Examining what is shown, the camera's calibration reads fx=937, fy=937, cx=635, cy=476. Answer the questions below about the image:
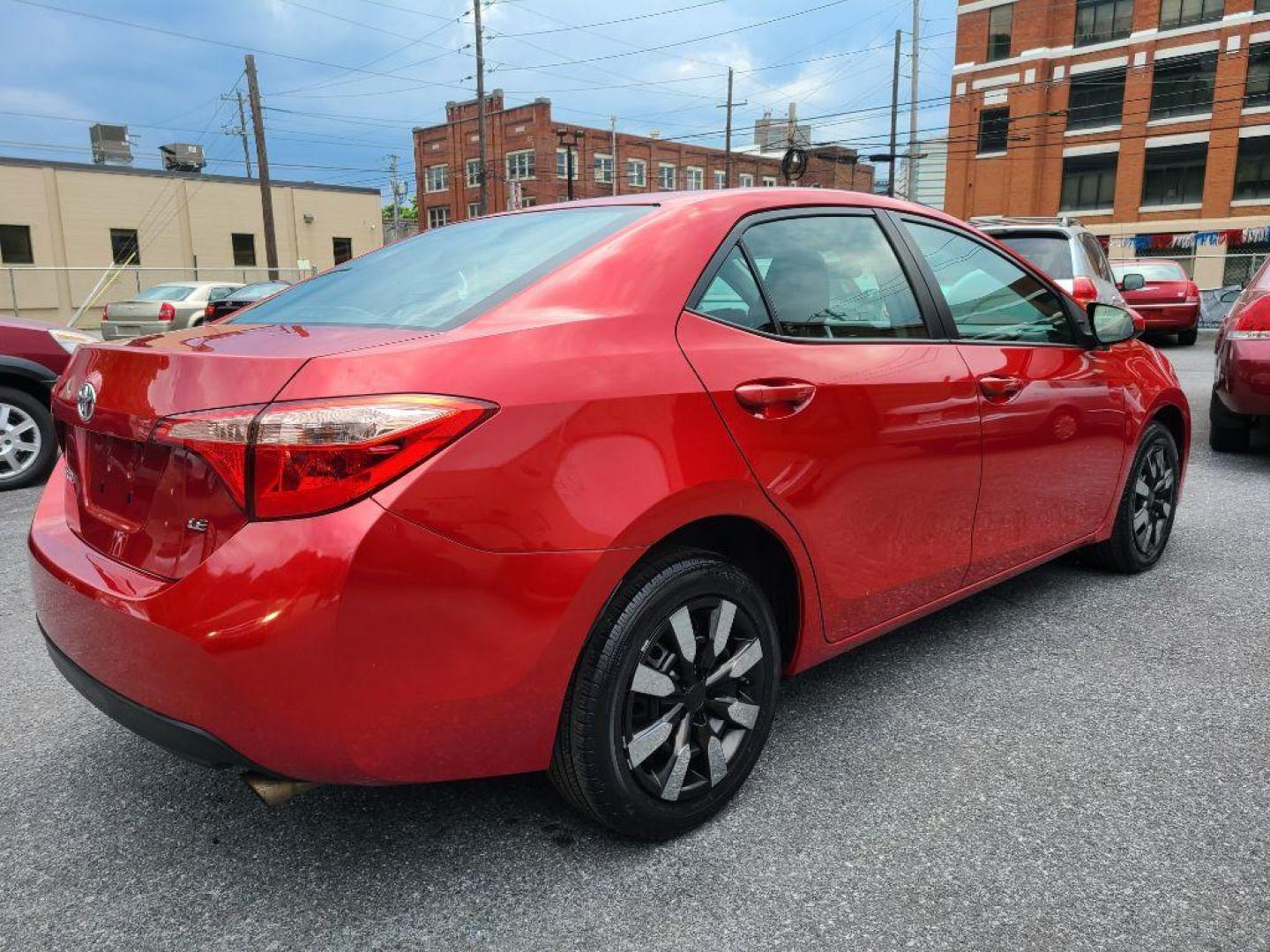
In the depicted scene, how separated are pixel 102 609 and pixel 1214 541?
4.99 m

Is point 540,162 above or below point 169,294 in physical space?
above

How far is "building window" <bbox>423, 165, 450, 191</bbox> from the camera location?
207ft

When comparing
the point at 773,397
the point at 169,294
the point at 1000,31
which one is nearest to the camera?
the point at 773,397

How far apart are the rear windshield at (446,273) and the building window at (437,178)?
64098mm

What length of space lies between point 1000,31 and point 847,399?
1873 inches

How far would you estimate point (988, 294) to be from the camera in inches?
129

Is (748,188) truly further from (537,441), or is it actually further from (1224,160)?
(1224,160)

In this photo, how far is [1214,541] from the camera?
481 cm

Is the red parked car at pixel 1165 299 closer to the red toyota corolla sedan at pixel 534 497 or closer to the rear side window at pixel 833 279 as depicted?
the rear side window at pixel 833 279

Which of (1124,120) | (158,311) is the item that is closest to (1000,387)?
(158,311)

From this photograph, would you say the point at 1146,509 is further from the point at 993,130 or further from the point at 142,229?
the point at 993,130

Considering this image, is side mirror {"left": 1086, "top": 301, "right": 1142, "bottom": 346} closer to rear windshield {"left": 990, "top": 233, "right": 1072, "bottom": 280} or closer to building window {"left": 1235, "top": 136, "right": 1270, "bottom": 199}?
rear windshield {"left": 990, "top": 233, "right": 1072, "bottom": 280}

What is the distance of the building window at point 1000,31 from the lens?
42.1m

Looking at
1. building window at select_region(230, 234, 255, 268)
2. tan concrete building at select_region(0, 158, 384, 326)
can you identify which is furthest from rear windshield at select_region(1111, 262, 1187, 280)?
building window at select_region(230, 234, 255, 268)
